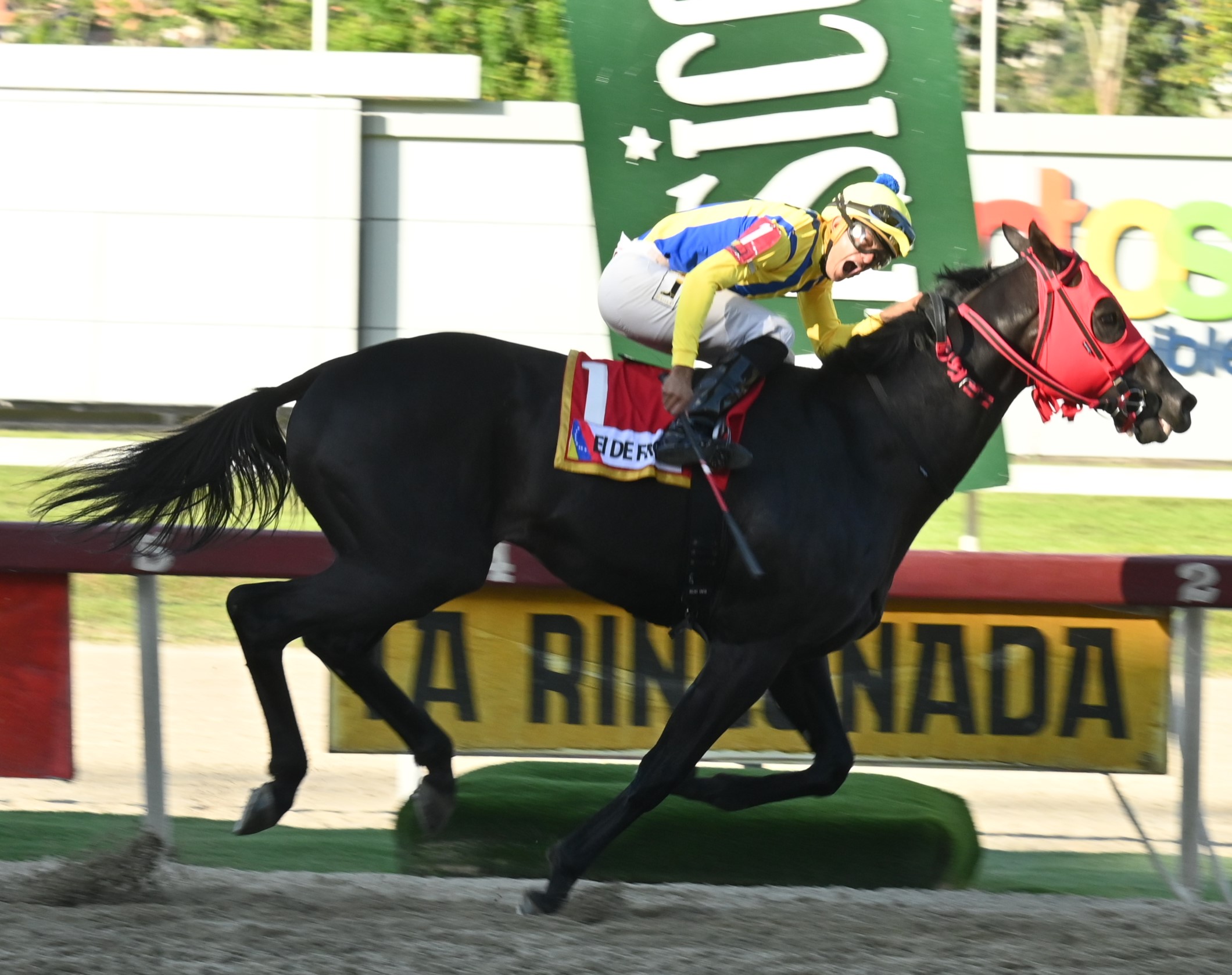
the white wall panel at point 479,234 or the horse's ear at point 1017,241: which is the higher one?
the horse's ear at point 1017,241

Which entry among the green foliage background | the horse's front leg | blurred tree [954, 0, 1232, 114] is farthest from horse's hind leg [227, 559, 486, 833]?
blurred tree [954, 0, 1232, 114]

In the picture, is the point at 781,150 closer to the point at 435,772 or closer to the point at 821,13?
the point at 821,13

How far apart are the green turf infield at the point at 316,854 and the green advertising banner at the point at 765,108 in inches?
92.8

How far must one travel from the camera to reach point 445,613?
14.1 ft

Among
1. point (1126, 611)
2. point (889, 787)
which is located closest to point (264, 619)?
point (889, 787)

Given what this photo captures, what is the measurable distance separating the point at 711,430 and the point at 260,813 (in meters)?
1.45

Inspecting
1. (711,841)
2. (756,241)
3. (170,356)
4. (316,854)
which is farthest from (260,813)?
(170,356)

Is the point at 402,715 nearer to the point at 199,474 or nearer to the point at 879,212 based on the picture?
the point at 199,474

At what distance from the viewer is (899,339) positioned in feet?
12.6

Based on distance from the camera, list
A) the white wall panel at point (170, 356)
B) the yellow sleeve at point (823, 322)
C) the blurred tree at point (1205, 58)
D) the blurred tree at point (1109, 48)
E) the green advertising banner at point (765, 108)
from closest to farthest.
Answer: the yellow sleeve at point (823, 322) < the green advertising banner at point (765, 108) < the white wall panel at point (170, 356) < the blurred tree at point (1205, 58) < the blurred tree at point (1109, 48)

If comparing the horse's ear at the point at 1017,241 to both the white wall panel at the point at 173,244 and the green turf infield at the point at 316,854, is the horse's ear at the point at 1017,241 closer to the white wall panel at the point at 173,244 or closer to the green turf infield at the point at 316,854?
the green turf infield at the point at 316,854

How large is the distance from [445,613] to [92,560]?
0.96m

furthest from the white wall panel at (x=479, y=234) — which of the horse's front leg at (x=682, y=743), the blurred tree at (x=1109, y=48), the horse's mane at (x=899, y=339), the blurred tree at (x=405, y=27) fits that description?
the horse's front leg at (x=682, y=743)

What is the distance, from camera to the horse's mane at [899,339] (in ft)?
12.5
